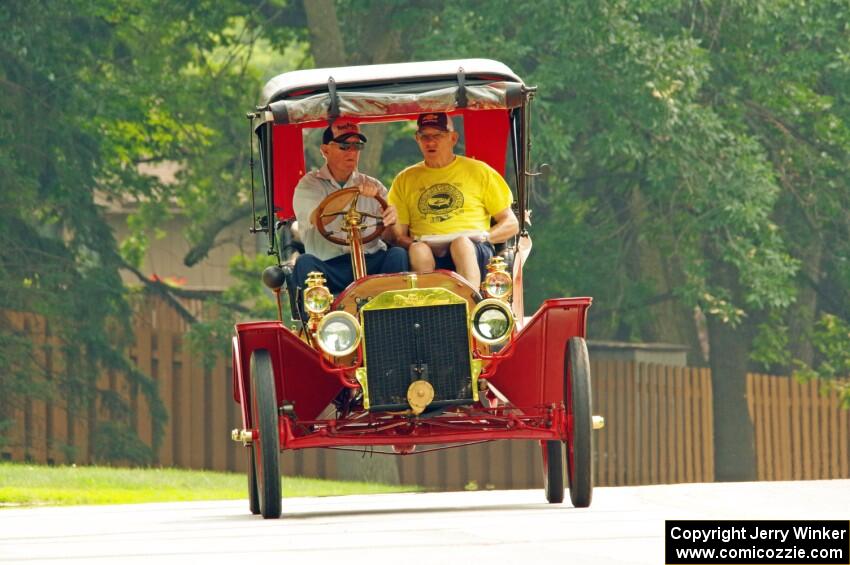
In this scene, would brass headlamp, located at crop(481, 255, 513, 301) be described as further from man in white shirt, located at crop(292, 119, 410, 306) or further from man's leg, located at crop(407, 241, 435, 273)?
man in white shirt, located at crop(292, 119, 410, 306)

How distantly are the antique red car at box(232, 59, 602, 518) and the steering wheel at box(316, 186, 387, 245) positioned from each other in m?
0.02

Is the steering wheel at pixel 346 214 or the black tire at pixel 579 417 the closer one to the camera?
the black tire at pixel 579 417

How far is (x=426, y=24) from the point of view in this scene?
25.9 meters

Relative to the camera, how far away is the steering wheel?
11844 mm

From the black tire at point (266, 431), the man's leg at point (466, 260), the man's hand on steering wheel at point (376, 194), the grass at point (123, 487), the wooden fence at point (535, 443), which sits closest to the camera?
the black tire at point (266, 431)

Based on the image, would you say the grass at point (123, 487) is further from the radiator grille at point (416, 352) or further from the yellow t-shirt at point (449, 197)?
the radiator grille at point (416, 352)

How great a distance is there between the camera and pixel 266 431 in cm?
1081

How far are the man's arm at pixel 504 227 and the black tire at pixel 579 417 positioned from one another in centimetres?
112

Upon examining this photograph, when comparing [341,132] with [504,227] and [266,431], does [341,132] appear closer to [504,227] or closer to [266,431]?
[504,227]

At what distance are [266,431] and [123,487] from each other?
6.95 meters

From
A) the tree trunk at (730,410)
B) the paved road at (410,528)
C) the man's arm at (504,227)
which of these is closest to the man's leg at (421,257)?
the man's arm at (504,227)

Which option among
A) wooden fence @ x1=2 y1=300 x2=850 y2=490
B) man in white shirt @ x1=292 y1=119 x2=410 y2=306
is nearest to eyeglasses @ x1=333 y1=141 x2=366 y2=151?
man in white shirt @ x1=292 y1=119 x2=410 y2=306

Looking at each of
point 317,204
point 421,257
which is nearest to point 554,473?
point 421,257

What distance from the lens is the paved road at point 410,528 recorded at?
832cm
